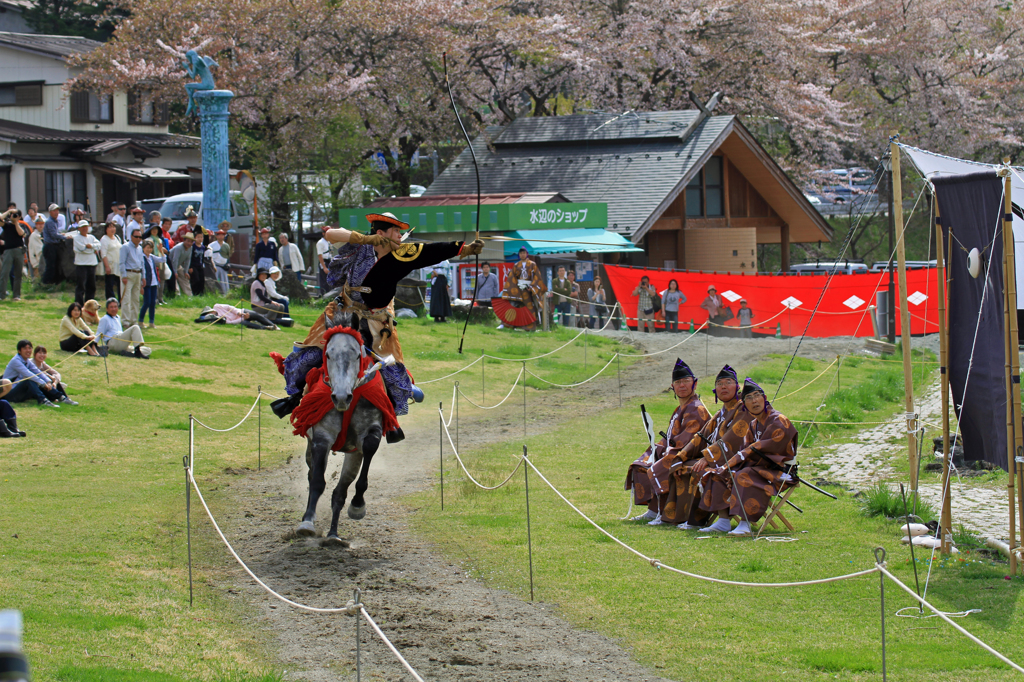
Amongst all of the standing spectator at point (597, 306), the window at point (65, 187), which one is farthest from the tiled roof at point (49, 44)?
the standing spectator at point (597, 306)

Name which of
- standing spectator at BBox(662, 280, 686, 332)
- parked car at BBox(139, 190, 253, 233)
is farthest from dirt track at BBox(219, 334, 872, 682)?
parked car at BBox(139, 190, 253, 233)

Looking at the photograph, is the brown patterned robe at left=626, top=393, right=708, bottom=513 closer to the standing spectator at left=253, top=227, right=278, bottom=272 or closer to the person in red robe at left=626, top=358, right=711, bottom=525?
the person in red robe at left=626, top=358, right=711, bottom=525

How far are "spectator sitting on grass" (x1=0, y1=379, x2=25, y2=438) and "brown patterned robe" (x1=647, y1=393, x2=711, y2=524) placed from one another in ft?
Answer: 26.1

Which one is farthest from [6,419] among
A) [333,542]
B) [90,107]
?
[90,107]

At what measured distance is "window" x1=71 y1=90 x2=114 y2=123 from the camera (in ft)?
131

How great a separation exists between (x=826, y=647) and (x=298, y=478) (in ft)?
23.9

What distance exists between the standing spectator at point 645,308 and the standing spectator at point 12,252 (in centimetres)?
1358

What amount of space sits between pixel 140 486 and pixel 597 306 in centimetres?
1673

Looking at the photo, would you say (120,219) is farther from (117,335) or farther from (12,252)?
(117,335)

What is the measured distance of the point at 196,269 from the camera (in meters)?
24.3

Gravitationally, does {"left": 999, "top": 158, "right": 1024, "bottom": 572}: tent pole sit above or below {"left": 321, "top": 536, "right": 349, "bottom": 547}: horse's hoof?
above

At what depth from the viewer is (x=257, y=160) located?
3316 centimetres

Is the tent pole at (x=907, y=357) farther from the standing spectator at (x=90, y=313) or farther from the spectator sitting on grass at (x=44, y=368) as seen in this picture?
the standing spectator at (x=90, y=313)

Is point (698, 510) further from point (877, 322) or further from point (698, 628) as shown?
point (877, 322)
